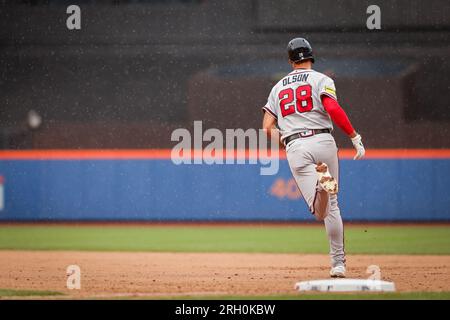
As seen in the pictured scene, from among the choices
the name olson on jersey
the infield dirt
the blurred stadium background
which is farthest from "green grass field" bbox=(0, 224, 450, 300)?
the name olson on jersey

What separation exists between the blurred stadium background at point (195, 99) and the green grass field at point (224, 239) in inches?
17.0

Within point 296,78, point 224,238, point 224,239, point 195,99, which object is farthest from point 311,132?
point 195,99

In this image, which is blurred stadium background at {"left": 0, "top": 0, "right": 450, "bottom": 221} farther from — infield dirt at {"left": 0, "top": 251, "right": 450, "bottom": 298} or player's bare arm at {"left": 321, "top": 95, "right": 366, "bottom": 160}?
player's bare arm at {"left": 321, "top": 95, "right": 366, "bottom": 160}

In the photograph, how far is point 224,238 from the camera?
33.7 feet

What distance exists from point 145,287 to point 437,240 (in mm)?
4960

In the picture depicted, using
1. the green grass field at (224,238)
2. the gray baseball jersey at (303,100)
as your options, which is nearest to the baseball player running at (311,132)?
the gray baseball jersey at (303,100)

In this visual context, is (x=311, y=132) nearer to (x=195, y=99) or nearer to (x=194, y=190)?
(x=194, y=190)

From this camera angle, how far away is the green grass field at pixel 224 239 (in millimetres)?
9016

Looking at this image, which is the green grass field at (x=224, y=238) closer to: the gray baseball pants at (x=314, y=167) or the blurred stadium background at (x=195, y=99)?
the blurred stadium background at (x=195, y=99)

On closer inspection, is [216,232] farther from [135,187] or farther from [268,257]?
[268,257]

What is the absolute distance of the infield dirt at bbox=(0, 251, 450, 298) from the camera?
5559mm

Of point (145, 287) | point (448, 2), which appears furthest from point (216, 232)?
point (448, 2)

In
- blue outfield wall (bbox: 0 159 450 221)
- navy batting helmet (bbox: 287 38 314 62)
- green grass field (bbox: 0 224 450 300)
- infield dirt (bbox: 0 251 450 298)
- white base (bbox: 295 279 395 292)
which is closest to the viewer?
white base (bbox: 295 279 395 292)
